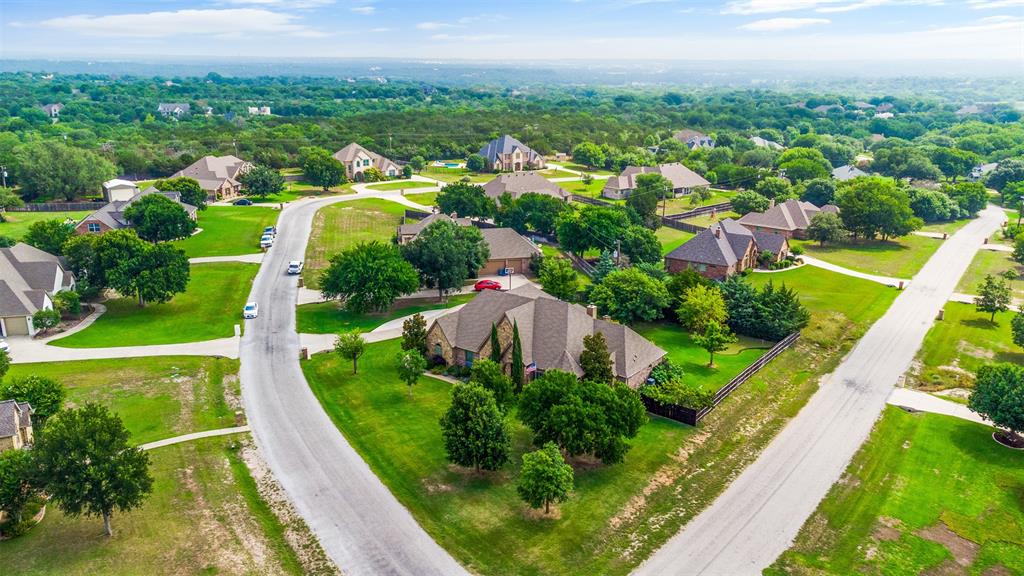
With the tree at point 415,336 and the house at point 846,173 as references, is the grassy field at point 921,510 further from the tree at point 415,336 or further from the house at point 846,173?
the house at point 846,173

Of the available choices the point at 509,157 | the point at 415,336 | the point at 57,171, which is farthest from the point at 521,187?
the point at 57,171

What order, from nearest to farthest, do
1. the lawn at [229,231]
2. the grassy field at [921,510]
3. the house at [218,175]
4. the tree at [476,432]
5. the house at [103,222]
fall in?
1. the grassy field at [921,510]
2. the tree at [476,432]
3. the lawn at [229,231]
4. the house at [103,222]
5. the house at [218,175]

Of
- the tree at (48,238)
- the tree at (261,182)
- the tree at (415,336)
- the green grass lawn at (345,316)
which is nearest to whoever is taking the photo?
the tree at (415,336)

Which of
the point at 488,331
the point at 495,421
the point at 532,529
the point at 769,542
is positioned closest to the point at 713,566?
the point at 769,542

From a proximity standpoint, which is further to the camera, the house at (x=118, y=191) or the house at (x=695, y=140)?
the house at (x=695, y=140)

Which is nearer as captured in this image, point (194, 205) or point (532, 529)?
point (532, 529)

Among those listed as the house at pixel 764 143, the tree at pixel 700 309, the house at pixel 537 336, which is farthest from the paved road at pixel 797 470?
the house at pixel 764 143

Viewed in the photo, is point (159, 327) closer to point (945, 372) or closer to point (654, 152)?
point (945, 372)
